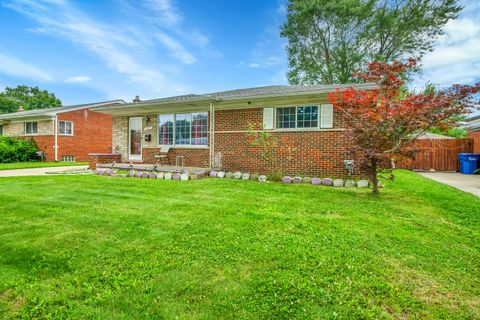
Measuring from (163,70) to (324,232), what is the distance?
19681 millimetres

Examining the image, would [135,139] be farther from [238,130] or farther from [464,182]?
[464,182]

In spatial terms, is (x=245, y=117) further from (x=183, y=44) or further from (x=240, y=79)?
(x=240, y=79)

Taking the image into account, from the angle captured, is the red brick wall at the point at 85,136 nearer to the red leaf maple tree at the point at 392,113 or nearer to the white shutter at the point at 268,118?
the white shutter at the point at 268,118

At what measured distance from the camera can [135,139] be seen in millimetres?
13109

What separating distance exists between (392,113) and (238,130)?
5578mm

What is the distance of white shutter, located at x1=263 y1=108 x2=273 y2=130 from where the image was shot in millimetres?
9820

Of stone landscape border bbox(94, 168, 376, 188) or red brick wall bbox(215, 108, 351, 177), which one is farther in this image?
red brick wall bbox(215, 108, 351, 177)

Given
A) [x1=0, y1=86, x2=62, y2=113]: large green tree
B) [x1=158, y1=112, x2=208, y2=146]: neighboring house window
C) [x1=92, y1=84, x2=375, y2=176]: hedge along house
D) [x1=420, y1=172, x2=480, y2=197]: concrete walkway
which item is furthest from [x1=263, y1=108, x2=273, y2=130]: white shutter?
[x1=0, y1=86, x2=62, y2=113]: large green tree

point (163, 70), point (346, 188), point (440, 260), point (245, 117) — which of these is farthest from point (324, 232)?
point (163, 70)

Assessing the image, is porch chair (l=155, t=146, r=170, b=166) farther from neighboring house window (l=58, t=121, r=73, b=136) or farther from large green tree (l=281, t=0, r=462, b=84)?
large green tree (l=281, t=0, r=462, b=84)

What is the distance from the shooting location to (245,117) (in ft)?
33.8

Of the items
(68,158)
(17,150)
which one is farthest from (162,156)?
(17,150)

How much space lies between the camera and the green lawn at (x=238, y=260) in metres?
2.27

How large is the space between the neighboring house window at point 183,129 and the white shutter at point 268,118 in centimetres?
255
